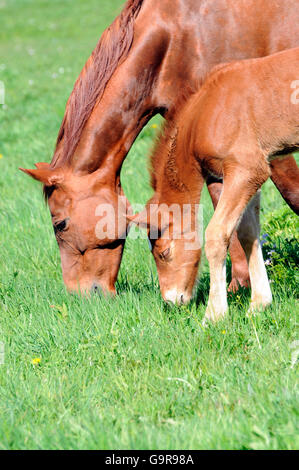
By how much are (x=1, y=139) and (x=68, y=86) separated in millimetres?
2645

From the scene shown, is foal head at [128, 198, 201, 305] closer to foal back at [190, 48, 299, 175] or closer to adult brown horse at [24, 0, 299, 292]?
adult brown horse at [24, 0, 299, 292]

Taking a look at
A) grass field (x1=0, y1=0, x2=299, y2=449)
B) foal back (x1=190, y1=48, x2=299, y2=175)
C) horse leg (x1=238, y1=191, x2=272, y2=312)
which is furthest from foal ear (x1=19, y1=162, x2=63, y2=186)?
horse leg (x1=238, y1=191, x2=272, y2=312)

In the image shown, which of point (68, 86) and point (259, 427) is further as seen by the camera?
point (68, 86)

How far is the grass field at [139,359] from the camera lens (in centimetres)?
271

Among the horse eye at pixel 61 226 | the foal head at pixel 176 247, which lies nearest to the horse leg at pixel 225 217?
the foal head at pixel 176 247

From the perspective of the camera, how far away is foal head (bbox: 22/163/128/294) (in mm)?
4367

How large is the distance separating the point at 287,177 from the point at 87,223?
4.64ft

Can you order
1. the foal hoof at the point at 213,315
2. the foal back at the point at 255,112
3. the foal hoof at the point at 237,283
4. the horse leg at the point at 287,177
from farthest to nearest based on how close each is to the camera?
the foal hoof at the point at 237,283, the horse leg at the point at 287,177, the foal hoof at the point at 213,315, the foal back at the point at 255,112

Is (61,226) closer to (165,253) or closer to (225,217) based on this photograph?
(165,253)

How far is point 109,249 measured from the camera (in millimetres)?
4555

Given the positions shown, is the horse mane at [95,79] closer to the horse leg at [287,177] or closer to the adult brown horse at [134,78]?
the adult brown horse at [134,78]

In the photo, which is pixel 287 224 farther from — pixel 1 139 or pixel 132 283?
pixel 1 139

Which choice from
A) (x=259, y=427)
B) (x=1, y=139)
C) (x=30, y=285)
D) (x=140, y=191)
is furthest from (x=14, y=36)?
(x=259, y=427)

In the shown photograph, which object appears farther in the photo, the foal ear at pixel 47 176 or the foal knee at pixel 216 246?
the foal ear at pixel 47 176
